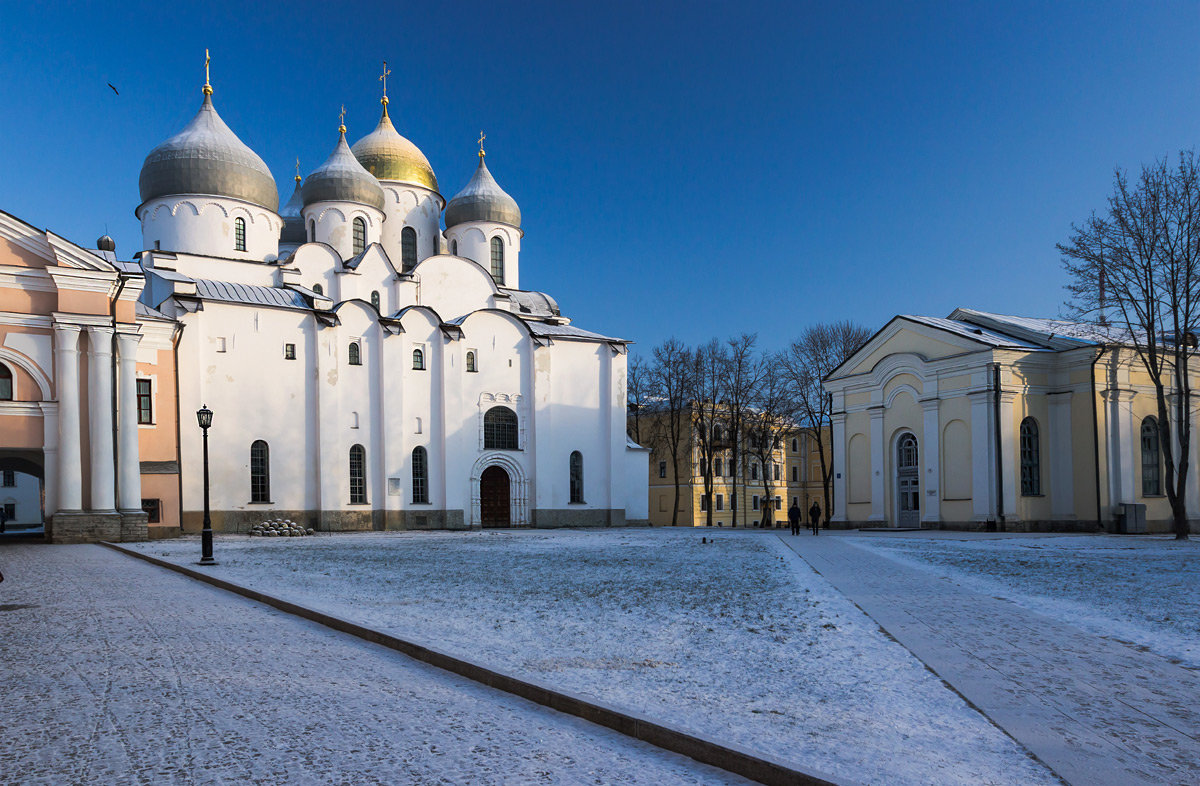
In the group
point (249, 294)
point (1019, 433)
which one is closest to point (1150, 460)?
point (1019, 433)

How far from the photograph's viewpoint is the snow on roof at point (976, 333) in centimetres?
3341

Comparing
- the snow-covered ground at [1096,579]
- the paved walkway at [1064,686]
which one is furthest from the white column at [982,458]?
the paved walkway at [1064,686]

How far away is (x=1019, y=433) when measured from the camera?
33.3m

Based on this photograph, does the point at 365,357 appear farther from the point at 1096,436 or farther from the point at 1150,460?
the point at 1150,460

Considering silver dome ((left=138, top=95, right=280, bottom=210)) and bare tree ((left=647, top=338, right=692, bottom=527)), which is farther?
bare tree ((left=647, top=338, right=692, bottom=527))

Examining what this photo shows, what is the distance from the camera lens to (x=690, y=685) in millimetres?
6387

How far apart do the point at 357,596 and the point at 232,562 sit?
7.33 metres

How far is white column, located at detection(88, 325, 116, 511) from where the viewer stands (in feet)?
84.8

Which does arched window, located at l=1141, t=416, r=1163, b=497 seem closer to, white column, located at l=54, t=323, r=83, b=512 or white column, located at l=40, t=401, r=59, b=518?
white column, located at l=54, t=323, r=83, b=512

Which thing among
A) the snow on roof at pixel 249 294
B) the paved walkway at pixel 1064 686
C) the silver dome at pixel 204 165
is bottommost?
the paved walkway at pixel 1064 686

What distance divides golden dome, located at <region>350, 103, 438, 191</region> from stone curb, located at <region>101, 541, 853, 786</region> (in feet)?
133

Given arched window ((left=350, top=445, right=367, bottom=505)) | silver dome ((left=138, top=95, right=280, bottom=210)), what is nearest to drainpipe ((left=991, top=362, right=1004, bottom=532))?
arched window ((left=350, top=445, right=367, bottom=505))

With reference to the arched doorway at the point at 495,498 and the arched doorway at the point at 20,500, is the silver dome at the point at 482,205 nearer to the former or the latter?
the arched doorway at the point at 495,498

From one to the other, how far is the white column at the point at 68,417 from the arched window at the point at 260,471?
10.3 m
